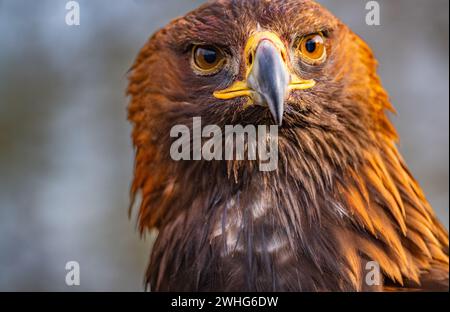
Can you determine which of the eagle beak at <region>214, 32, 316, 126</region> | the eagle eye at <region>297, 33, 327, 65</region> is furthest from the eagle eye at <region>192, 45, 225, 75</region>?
the eagle eye at <region>297, 33, 327, 65</region>

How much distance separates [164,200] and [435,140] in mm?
3658

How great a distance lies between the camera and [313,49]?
9.31 feet

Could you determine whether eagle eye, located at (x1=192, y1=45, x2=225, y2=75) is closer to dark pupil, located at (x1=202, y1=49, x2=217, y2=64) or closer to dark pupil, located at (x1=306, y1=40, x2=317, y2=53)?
dark pupil, located at (x1=202, y1=49, x2=217, y2=64)

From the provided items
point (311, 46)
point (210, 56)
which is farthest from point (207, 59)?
point (311, 46)

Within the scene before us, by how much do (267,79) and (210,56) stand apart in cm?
41

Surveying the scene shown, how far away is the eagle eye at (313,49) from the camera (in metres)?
2.81

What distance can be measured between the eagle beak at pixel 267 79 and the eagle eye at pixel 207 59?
0.38ft

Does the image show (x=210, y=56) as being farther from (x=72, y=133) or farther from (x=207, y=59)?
(x=72, y=133)

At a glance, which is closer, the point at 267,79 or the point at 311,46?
the point at 267,79

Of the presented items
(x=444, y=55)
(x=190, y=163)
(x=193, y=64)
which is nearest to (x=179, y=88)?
(x=193, y=64)

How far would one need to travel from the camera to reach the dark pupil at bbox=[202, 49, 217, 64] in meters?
2.84

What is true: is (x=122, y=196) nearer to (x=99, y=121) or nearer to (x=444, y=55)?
(x=99, y=121)

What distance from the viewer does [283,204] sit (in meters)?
2.75

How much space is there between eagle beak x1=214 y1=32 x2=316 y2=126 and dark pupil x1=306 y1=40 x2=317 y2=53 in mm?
142
